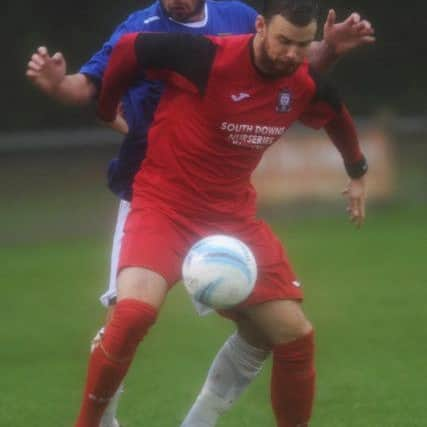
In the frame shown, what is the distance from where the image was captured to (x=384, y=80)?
21.1 m

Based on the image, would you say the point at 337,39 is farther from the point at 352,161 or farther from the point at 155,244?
the point at 155,244

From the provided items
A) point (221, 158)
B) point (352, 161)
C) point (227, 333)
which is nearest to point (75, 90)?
point (221, 158)

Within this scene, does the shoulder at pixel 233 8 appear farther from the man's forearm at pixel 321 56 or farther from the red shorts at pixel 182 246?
the red shorts at pixel 182 246

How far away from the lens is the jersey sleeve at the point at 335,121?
6383 millimetres

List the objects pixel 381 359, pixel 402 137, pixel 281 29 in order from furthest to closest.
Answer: pixel 402 137, pixel 381 359, pixel 281 29

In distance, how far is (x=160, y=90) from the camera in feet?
21.6

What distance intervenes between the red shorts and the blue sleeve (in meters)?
0.62

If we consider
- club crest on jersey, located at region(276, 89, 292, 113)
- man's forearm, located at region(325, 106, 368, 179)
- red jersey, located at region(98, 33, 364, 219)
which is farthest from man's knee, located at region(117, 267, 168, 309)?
man's forearm, located at region(325, 106, 368, 179)

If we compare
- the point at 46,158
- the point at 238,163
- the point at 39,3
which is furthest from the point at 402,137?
the point at 238,163

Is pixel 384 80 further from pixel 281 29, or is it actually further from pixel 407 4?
pixel 281 29

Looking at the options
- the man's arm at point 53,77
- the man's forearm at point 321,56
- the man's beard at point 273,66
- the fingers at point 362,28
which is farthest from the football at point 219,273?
the fingers at point 362,28

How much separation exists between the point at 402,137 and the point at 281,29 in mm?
10613

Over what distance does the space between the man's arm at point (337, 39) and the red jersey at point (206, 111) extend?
0.31 m

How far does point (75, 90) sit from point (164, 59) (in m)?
0.40
